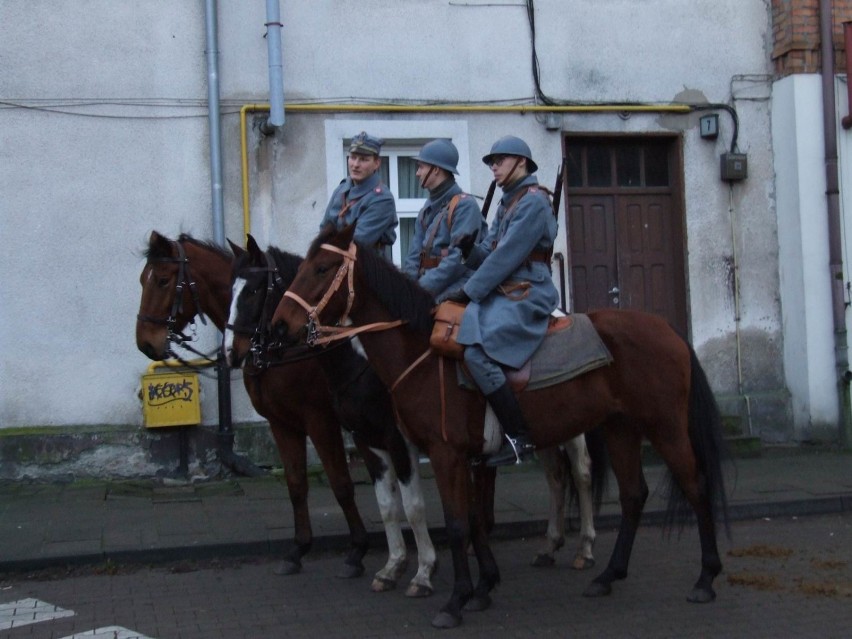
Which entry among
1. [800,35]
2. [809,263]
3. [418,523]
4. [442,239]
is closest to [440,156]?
[442,239]

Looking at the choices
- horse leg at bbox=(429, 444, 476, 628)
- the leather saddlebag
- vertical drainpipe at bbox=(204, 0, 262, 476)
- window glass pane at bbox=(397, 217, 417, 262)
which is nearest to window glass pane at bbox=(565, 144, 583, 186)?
window glass pane at bbox=(397, 217, 417, 262)

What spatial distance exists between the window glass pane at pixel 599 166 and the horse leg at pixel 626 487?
570 cm

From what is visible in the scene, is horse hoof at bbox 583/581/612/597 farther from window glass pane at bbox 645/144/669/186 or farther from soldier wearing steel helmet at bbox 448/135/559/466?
window glass pane at bbox 645/144/669/186

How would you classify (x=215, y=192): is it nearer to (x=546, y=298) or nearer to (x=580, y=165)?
(x=580, y=165)

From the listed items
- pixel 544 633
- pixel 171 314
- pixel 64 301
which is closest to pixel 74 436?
pixel 64 301

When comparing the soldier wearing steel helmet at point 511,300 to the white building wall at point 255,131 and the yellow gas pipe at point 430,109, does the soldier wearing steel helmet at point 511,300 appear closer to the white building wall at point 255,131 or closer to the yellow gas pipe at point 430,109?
the yellow gas pipe at point 430,109

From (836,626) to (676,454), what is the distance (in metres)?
1.28

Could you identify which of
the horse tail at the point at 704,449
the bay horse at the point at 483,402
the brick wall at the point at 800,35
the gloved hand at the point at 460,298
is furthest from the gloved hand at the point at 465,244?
the brick wall at the point at 800,35

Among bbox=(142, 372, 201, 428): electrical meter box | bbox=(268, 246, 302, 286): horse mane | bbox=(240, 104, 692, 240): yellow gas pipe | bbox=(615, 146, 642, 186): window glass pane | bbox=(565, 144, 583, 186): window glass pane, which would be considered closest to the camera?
bbox=(268, 246, 302, 286): horse mane

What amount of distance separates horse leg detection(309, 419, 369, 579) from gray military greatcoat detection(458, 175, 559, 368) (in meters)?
1.55

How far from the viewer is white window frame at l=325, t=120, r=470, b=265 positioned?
35.4 feet

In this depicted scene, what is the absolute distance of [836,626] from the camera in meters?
5.55

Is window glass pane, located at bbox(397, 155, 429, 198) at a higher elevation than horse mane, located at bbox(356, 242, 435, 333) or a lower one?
higher

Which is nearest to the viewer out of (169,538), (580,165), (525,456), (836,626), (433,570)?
(836,626)
